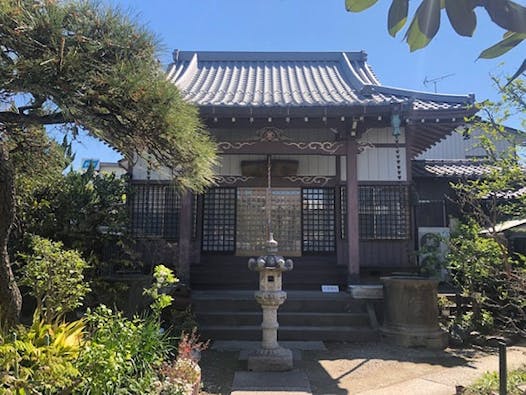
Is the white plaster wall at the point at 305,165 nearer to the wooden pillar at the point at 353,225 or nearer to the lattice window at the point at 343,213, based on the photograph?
the lattice window at the point at 343,213

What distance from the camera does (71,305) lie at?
4.15 meters

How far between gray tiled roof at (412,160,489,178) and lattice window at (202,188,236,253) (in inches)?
185

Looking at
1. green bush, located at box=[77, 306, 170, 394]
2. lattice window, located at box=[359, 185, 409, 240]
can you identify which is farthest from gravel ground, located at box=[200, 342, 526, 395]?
lattice window, located at box=[359, 185, 409, 240]

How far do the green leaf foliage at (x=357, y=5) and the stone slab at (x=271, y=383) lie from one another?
421 cm

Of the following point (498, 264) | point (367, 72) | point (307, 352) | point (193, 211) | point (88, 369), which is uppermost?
point (367, 72)

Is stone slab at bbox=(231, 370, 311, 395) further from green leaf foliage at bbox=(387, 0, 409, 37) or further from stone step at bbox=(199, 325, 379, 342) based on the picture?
green leaf foliage at bbox=(387, 0, 409, 37)

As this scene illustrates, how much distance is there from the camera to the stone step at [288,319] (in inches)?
273

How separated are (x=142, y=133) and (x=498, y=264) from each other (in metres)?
6.08

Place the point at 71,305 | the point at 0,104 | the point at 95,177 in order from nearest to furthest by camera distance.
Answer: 1. the point at 0,104
2. the point at 71,305
3. the point at 95,177

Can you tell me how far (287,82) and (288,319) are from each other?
6.22 m

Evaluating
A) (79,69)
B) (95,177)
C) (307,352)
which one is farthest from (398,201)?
(79,69)

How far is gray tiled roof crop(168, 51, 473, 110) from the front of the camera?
7.79 metres

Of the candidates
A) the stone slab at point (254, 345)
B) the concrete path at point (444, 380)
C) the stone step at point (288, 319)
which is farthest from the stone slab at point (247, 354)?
the concrete path at point (444, 380)

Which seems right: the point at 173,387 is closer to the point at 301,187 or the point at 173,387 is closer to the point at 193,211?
the point at 193,211
